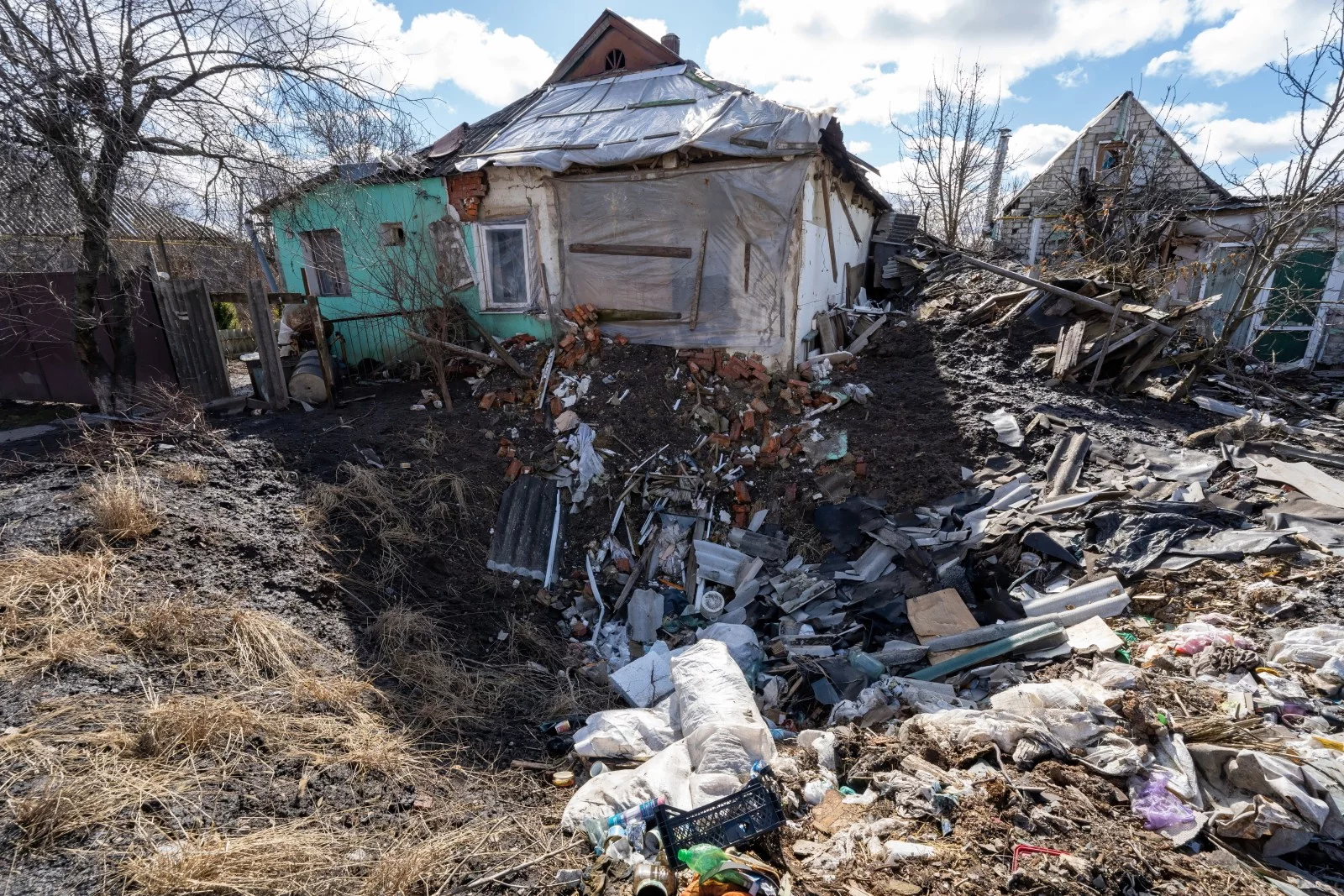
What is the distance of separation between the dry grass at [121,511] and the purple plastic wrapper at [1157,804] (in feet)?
18.9

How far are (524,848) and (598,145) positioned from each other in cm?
729

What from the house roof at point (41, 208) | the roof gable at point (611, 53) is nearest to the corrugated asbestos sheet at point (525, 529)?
the house roof at point (41, 208)

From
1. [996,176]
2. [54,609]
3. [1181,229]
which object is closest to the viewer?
[54,609]

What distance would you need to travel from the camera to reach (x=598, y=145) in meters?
7.34

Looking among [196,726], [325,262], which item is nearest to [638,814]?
[196,726]

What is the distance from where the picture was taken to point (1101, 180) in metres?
12.8

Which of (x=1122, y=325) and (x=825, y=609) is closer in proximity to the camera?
(x=825, y=609)

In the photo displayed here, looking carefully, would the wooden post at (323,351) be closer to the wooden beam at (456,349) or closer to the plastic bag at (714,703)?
the wooden beam at (456,349)

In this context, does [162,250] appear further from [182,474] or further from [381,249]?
[182,474]

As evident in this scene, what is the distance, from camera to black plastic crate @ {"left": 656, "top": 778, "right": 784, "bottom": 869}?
7.89ft

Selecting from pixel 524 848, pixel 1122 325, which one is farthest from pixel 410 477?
pixel 1122 325

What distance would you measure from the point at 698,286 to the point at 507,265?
3017mm

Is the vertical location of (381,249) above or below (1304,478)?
above

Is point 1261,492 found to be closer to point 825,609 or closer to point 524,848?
point 825,609
